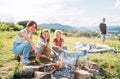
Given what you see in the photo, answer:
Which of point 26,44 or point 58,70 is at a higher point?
point 26,44

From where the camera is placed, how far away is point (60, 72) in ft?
23.3

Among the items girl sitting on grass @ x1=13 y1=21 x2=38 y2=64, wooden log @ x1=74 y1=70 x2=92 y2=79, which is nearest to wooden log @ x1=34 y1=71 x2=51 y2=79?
wooden log @ x1=74 y1=70 x2=92 y2=79

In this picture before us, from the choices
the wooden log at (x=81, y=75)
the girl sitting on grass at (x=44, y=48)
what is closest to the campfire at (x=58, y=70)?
the wooden log at (x=81, y=75)

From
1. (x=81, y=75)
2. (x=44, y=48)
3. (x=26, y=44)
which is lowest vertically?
(x=81, y=75)

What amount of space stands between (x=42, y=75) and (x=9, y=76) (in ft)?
2.66

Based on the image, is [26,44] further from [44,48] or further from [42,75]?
[42,75]

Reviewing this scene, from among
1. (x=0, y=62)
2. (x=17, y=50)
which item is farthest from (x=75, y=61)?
(x=0, y=62)

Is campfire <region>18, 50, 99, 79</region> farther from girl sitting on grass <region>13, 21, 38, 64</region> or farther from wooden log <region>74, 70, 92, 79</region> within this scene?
girl sitting on grass <region>13, 21, 38, 64</region>

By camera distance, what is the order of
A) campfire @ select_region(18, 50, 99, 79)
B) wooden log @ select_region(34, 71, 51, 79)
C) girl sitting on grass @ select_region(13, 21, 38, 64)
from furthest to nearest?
girl sitting on grass @ select_region(13, 21, 38, 64) → campfire @ select_region(18, 50, 99, 79) → wooden log @ select_region(34, 71, 51, 79)

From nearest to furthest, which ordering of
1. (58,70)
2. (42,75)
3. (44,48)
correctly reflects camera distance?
(42,75) < (58,70) < (44,48)

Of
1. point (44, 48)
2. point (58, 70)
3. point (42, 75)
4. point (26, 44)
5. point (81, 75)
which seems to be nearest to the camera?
point (42, 75)

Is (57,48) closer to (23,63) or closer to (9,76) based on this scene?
(23,63)

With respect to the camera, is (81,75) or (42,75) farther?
(81,75)

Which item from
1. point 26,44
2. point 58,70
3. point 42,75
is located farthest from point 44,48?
point 42,75
